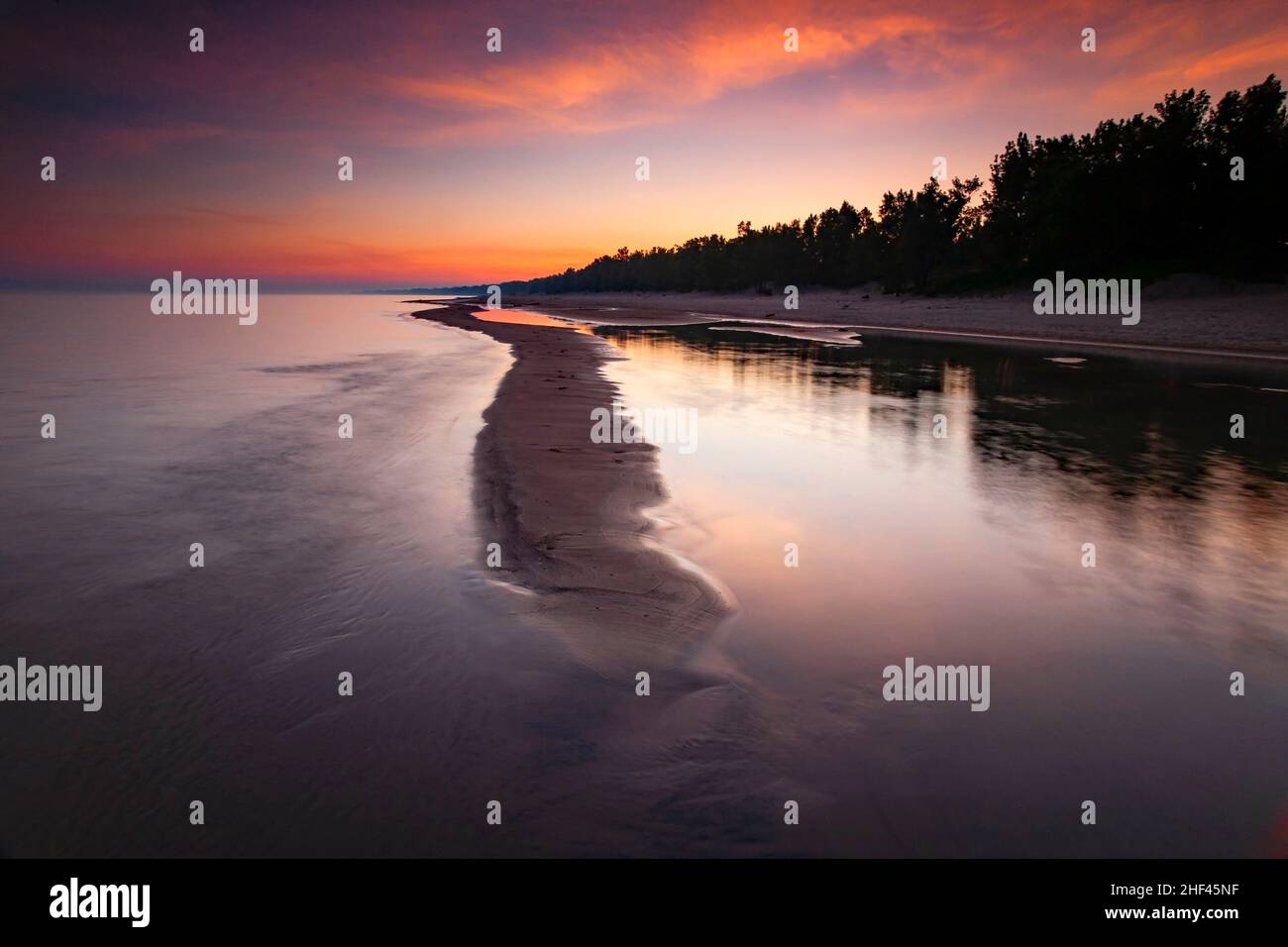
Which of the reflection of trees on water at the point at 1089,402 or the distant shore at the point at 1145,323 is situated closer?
the reflection of trees on water at the point at 1089,402

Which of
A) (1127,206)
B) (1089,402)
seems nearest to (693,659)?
(1089,402)

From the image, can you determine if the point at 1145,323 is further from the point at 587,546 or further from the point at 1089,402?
the point at 587,546

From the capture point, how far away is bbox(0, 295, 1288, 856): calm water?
4.12m

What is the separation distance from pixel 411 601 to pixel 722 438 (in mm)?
9860

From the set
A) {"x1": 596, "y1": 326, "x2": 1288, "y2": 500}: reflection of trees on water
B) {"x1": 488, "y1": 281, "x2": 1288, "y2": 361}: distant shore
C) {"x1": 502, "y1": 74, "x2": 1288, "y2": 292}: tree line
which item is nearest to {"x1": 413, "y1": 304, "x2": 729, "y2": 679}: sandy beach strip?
{"x1": 596, "y1": 326, "x2": 1288, "y2": 500}: reflection of trees on water

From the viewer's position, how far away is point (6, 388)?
24.5 m

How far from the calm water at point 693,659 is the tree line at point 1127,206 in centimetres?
5586

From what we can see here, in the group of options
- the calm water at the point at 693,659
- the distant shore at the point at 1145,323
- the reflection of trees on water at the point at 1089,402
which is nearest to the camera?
the calm water at the point at 693,659

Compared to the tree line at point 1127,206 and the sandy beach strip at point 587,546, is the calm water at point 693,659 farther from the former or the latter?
the tree line at point 1127,206

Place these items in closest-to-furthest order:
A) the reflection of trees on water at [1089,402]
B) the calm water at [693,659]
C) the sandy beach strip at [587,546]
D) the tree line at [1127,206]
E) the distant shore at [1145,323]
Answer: the calm water at [693,659], the sandy beach strip at [587,546], the reflection of trees on water at [1089,402], the distant shore at [1145,323], the tree line at [1127,206]

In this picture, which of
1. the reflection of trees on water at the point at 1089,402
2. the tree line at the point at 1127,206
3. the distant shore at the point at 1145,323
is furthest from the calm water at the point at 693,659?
the tree line at the point at 1127,206

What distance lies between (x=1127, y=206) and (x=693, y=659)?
7690cm

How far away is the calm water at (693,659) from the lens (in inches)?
162
